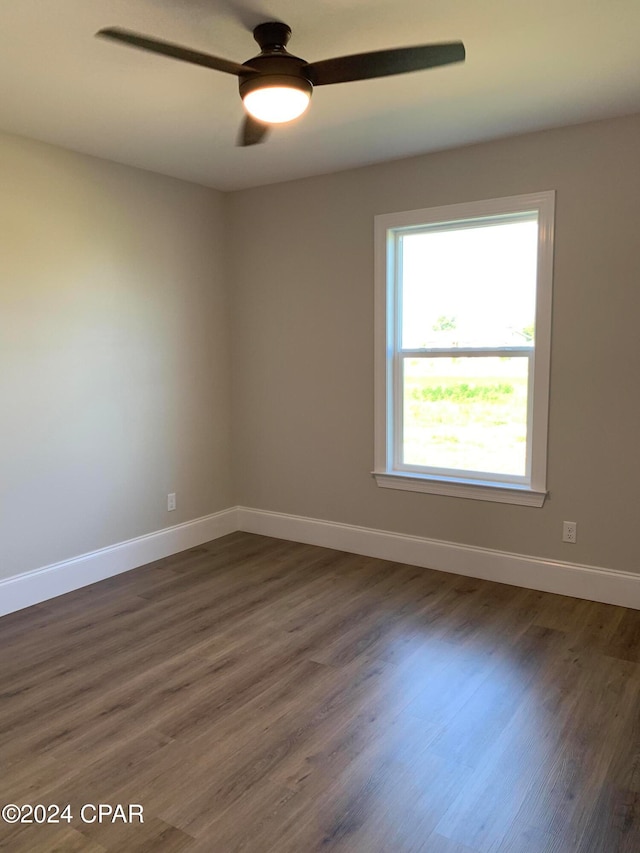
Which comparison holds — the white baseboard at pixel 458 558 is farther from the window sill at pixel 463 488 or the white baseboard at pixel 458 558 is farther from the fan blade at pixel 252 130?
the fan blade at pixel 252 130

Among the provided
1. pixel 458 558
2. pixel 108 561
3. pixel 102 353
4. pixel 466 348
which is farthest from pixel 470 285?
pixel 108 561

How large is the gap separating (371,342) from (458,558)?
1.50 metres

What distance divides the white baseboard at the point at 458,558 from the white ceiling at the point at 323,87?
2.41m

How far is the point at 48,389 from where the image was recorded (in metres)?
3.55

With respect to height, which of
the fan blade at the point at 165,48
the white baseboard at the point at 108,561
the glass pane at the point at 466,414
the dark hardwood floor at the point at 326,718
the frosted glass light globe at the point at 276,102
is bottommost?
the dark hardwood floor at the point at 326,718

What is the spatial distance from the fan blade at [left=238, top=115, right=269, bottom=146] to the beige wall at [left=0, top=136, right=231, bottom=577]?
1458 millimetres

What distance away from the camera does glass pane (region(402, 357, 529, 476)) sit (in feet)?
12.2

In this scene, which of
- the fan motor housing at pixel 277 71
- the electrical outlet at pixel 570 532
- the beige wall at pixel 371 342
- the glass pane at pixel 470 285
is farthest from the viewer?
the glass pane at pixel 470 285

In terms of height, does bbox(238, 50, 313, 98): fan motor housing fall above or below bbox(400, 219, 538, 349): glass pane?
above

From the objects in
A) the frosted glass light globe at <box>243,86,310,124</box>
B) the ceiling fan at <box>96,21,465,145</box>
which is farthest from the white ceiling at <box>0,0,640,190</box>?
the frosted glass light globe at <box>243,86,310,124</box>

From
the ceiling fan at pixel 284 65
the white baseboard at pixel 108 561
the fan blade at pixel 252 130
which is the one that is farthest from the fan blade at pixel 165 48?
the white baseboard at pixel 108 561

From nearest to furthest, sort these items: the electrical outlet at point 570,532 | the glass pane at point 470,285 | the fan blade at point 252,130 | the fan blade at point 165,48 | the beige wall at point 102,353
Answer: the fan blade at point 165,48 < the fan blade at point 252,130 < the beige wall at point 102,353 < the electrical outlet at point 570,532 < the glass pane at point 470,285

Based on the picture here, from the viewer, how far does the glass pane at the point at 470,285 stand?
11.9 feet

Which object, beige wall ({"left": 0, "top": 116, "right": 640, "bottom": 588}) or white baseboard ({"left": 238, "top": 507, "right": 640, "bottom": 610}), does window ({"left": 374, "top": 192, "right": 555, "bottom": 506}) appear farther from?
white baseboard ({"left": 238, "top": 507, "right": 640, "bottom": 610})
